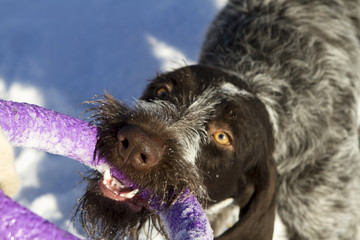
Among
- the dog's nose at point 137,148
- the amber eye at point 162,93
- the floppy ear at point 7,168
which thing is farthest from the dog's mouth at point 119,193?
the floppy ear at point 7,168

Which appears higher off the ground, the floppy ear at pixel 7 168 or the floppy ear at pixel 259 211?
the floppy ear at pixel 259 211

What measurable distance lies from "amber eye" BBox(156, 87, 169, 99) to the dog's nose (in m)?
0.69

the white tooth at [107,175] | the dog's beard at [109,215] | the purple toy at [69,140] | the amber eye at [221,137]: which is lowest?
the dog's beard at [109,215]

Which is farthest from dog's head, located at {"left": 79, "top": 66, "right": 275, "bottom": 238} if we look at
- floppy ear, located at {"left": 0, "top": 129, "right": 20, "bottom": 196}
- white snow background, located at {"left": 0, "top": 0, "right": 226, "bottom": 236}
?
white snow background, located at {"left": 0, "top": 0, "right": 226, "bottom": 236}

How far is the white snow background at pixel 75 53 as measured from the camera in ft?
13.7

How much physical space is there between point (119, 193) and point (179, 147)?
0.38 metres

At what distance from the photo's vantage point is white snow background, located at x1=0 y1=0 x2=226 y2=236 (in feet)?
13.7

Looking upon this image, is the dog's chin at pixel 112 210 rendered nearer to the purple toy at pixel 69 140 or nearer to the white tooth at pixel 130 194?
the white tooth at pixel 130 194

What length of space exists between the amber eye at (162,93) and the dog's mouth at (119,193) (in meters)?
0.68

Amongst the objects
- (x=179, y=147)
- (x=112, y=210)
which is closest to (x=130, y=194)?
(x=112, y=210)

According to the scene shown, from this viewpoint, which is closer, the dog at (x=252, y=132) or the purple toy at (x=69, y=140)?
the purple toy at (x=69, y=140)

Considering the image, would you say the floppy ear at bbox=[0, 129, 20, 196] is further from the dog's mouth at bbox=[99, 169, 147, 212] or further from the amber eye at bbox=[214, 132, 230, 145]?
the amber eye at bbox=[214, 132, 230, 145]

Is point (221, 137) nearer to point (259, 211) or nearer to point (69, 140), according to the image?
point (259, 211)

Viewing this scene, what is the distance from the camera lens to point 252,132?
2760mm
